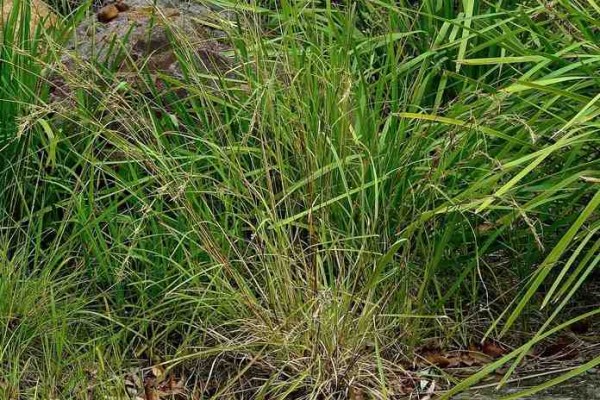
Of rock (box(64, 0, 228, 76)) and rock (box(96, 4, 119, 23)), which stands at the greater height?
rock (box(64, 0, 228, 76))

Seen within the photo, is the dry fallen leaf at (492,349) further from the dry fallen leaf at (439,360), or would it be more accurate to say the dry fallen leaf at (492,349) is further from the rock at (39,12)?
the rock at (39,12)

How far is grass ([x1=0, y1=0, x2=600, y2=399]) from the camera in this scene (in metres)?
3.59

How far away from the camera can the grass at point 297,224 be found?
3.59 metres

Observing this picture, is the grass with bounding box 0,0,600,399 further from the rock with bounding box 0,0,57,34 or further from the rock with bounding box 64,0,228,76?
the rock with bounding box 0,0,57,34

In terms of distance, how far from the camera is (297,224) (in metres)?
3.76

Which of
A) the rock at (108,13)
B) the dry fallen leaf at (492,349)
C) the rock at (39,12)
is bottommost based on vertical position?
the dry fallen leaf at (492,349)

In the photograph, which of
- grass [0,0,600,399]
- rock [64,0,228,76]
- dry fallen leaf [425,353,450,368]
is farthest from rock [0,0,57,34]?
dry fallen leaf [425,353,450,368]

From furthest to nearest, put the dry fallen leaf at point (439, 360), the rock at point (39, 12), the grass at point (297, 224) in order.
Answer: the rock at point (39, 12) < the dry fallen leaf at point (439, 360) < the grass at point (297, 224)

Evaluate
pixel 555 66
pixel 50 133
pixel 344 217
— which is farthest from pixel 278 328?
pixel 555 66

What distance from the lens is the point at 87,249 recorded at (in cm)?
401

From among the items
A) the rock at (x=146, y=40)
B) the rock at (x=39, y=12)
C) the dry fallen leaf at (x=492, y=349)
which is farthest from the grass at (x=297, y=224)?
the rock at (x=39, y=12)

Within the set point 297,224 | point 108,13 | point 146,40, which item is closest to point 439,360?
point 297,224

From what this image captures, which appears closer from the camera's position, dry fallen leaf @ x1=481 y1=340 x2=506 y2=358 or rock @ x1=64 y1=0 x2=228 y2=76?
dry fallen leaf @ x1=481 y1=340 x2=506 y2=358

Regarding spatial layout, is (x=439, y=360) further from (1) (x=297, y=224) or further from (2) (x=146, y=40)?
(2) (x=146, y=40)
